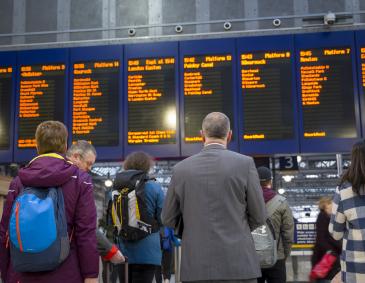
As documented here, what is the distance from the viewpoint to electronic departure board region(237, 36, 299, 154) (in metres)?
6.05

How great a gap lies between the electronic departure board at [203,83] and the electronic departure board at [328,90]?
0.89 metres

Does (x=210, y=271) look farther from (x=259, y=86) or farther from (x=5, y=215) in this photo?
(x=259, y=86)

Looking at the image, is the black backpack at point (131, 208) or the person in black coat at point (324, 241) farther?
the person in black coat at point (324, 241)

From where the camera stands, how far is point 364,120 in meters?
5.97

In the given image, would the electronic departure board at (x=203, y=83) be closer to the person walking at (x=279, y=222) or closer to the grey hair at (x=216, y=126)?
the person walking at (x=279, y=222)

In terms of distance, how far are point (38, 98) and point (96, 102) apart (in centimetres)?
80

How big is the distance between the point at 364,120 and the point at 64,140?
4.26 m

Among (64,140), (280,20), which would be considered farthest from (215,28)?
(64,140)

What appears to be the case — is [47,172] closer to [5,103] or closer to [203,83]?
[203,83]

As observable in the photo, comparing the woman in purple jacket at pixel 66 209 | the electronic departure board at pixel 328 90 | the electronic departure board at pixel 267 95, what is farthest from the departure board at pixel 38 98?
the woman in purple jacket at pixel 66 209

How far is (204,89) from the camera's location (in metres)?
6.29

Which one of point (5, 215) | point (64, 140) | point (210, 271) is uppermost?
point (64, 140)

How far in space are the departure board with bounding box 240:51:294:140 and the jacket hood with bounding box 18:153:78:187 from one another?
12.3 feet

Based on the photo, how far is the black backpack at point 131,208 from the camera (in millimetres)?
3830
